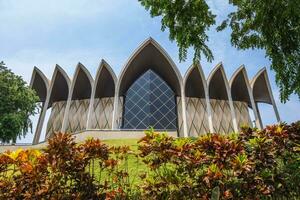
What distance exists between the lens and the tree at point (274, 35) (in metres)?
6.63

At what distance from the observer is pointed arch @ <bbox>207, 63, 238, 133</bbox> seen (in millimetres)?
39625

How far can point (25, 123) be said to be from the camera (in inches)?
1206

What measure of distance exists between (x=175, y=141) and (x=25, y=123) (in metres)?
28.6

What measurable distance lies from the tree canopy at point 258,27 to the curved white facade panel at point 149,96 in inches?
1131

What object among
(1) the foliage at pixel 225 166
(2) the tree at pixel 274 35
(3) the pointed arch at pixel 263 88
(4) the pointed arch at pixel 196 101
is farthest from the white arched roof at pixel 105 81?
(1) the foliage at pixel 225 166

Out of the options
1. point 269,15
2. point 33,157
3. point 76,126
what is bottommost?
point 33,157

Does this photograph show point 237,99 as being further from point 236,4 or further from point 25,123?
point 236,4

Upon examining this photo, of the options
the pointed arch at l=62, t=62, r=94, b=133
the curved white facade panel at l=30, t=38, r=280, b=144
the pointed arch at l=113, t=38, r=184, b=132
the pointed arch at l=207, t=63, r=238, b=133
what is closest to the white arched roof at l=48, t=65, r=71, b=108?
the curved white facade panel at l=30, t=38, r=280, b=144

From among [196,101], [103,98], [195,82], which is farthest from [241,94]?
[103,98]

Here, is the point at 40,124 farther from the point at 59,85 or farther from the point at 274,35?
the point at 274,35

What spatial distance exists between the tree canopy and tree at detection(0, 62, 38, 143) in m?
24.5

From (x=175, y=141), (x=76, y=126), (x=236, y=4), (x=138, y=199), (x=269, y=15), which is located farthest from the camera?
(x=76, y=126)

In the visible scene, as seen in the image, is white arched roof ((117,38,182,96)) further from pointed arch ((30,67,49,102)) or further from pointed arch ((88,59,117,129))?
pointed arch ((30,67,49,102))

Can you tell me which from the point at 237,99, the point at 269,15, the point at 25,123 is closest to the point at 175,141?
the point at 269,15
